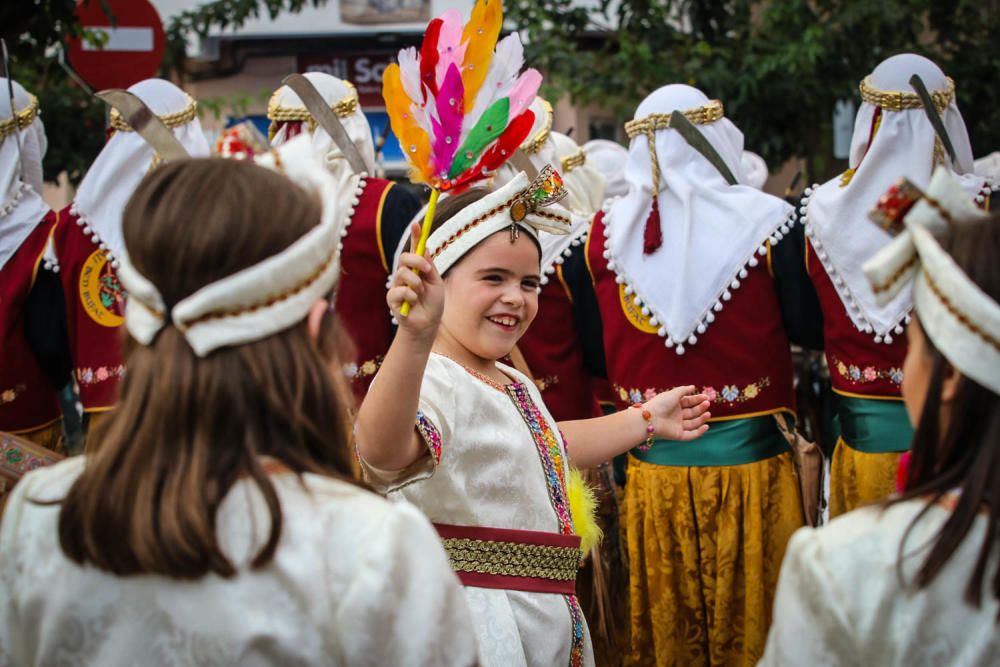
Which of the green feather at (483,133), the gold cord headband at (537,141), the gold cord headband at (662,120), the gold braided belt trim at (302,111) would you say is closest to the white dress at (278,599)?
the green feather at (483,133)

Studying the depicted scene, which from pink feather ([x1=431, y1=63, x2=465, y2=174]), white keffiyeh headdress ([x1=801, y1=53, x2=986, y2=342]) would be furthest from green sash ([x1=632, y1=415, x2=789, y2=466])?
pink feather ([x1=431, y1=63, x2=465, y2=174])

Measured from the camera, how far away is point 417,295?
87.3 inches

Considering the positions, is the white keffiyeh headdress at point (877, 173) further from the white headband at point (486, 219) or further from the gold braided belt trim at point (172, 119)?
the gold braided belt trim at point (172, 119)

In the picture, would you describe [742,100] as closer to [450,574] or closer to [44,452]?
[44,452]

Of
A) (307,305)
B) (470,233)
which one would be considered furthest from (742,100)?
(307,305)

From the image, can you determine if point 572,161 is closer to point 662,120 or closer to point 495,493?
point 662,120

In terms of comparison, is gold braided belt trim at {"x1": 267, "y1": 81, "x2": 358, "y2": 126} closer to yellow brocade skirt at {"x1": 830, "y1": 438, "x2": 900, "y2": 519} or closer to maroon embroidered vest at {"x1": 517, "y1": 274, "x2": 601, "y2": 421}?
maroon embroidered vest at {"x1": 517, "y1": 274, "x2": 601, "y2": 421}

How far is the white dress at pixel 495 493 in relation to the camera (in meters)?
2.54

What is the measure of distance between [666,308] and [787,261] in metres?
0.46

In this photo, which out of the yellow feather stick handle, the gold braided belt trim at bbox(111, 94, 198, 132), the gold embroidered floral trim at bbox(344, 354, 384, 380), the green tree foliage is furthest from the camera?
the green tree foliage

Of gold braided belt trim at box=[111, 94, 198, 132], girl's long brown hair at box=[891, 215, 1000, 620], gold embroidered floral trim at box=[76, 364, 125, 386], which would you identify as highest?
girl's long brown hair at box=[891, 215, 1000, 620]

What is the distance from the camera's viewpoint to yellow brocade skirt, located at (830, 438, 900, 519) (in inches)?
162

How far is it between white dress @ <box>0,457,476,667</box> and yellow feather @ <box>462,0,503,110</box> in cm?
111

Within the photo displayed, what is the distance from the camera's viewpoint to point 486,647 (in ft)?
8.24
